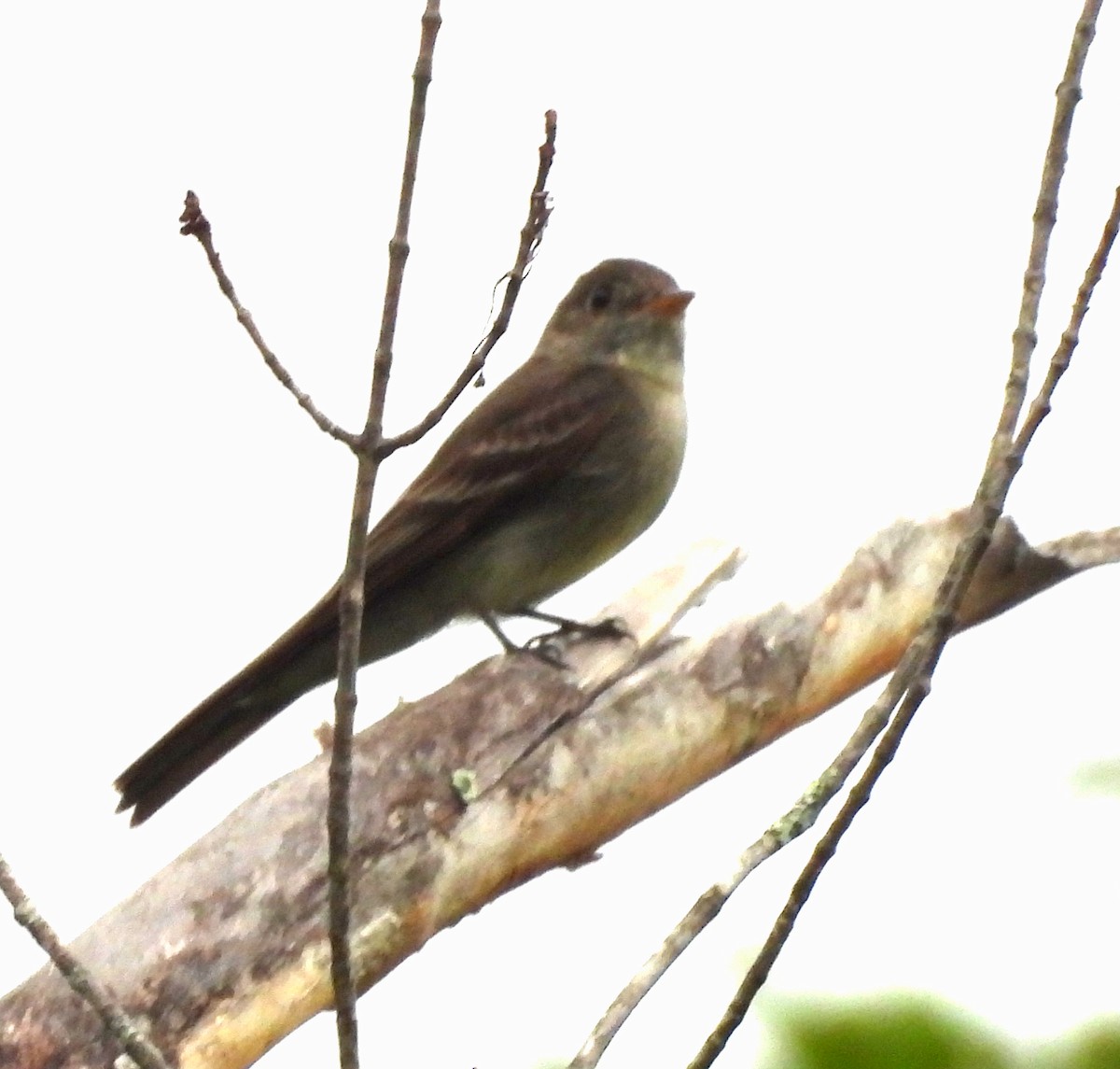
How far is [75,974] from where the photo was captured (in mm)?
3033

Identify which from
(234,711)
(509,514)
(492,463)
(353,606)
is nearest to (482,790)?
(234,711)

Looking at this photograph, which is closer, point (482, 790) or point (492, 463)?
point (482, 790)

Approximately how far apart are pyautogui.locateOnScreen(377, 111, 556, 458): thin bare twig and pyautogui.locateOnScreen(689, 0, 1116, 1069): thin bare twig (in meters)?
0.74

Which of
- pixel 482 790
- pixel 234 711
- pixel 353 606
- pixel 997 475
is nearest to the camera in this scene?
pixel 353 606

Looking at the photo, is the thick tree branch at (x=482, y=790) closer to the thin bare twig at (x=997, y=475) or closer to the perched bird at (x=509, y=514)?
the perched bird at (x=509, y=514)

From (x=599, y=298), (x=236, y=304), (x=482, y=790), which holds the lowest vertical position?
(x=482, y=790)

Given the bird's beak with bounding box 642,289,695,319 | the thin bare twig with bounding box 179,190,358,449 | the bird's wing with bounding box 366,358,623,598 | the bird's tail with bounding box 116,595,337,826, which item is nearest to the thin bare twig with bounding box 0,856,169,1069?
the thin bare twig with bounding box 179,190,358,449

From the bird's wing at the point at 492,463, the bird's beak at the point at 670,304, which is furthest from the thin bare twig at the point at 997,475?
the bird's beak at the point at 670,304

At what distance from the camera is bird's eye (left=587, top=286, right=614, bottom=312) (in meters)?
6.84

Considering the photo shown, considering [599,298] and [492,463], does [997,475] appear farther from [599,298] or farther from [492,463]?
[599,298]

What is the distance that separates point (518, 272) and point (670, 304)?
3.47 m

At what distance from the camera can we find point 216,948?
14.0ft

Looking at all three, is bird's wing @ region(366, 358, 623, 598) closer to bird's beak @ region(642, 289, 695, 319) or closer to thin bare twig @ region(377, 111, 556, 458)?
bird's beak @ region(642, 289, 695, 319)

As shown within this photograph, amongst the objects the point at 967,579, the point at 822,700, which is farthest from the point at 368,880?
the point at 967,579
